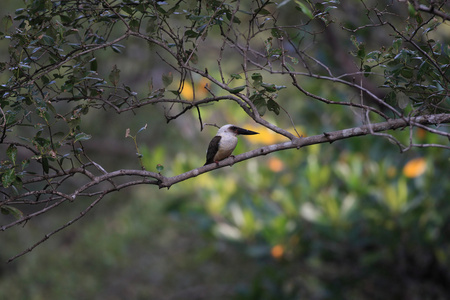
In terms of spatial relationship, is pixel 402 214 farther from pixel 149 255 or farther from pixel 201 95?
pixel 149 255

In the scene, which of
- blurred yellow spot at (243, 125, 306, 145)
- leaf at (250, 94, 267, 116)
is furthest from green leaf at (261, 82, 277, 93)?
blurred yellow spot at (243, 125, 306, 145)

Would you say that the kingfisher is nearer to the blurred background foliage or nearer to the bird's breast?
the bird's breast

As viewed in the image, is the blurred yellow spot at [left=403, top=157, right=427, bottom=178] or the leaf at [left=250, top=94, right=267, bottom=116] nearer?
the leaf at [left=250, top=94, right=267, bottom=116]

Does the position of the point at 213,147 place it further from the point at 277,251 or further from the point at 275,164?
the point at 275,164

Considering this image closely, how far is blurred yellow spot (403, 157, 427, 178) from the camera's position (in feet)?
16.2

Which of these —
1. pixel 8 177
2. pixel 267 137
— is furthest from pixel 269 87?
pixel 267 137

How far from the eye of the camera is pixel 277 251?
515 cm

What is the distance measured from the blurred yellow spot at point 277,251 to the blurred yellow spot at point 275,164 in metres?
0.92

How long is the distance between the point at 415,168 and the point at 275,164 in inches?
55.9

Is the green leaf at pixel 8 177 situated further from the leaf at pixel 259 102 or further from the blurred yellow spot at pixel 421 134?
the blurred yellow spot at pixel 421 134

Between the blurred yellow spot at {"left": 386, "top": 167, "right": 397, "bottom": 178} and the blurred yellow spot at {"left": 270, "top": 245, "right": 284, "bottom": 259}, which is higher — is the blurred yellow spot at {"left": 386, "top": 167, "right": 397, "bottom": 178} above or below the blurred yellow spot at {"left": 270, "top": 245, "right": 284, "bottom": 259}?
above

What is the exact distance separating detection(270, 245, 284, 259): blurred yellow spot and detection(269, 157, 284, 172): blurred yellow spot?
922 mm

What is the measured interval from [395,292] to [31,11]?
15.0 ft

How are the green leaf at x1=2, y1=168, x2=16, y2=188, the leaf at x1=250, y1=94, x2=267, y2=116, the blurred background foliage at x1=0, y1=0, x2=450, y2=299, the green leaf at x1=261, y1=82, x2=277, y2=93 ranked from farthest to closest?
1. the blurred background foliage at x1=0, y1=0, x2=450, y2=299
2. the leaf at x1=250, y1=94, x2=267, y2=116
3. the green leaf at x1=261, y1=82, x2=277, y2=93
4. the green leaf at x1=2, y1=168, x2=16, y2=188
